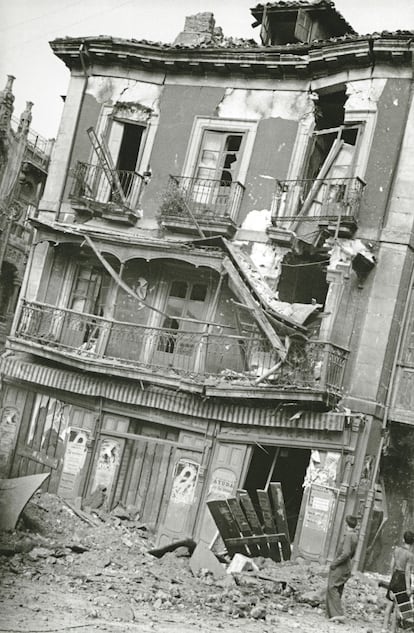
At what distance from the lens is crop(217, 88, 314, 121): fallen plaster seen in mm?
18094

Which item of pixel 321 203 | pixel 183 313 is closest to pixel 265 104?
pixel 321 203

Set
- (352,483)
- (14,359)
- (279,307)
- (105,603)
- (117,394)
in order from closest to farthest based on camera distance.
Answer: (105,603), (352,483), (279,307), (117,394), (14,359)

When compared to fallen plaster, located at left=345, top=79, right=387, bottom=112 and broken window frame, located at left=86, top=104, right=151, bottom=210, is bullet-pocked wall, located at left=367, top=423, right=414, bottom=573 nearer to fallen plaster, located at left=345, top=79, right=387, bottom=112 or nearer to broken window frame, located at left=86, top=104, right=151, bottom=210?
fallen plaster, located at left=345, top=79, right=387, bottom=112

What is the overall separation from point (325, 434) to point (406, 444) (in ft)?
7.52

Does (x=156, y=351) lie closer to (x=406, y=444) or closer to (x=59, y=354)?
(x=59, y=354)

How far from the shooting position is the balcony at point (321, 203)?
53.8 feet

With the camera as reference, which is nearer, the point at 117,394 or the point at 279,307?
the point at 279,307

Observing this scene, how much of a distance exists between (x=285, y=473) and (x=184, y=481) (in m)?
2.43

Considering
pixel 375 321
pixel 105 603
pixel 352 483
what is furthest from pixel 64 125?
pixel 105 603

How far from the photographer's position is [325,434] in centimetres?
1547

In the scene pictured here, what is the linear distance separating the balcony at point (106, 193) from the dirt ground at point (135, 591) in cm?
742

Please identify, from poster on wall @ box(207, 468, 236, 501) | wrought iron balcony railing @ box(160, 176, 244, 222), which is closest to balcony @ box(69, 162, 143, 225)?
wrought iron balcony railing @ box(160, 176, 244, 222)

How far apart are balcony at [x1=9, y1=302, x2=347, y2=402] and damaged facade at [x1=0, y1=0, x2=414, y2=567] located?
52mm

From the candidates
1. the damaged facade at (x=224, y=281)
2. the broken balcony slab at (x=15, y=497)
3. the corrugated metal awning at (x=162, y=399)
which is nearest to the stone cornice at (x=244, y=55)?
the damaged facade at (x=224, y=281)
